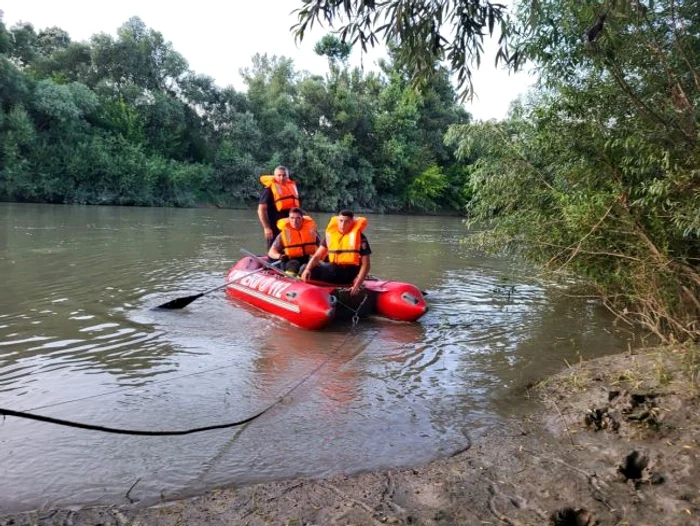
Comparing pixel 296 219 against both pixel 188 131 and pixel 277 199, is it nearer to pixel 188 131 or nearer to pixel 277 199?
pixel 277 199

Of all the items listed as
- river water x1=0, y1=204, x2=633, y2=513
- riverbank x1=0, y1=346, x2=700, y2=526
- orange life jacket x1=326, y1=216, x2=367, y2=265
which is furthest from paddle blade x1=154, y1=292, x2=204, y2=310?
riverbank x1=0, y1=346, x2=700, y2=526

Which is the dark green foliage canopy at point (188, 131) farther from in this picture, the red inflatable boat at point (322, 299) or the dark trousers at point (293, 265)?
the red inflatable boat at point (322, 299)

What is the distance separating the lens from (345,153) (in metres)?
33.5

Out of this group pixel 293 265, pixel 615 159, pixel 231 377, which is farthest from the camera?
pixel 293 265

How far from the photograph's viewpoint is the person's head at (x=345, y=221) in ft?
22.3

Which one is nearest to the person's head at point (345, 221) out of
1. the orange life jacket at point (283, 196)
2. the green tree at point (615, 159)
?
the green tree at point (615, 159)

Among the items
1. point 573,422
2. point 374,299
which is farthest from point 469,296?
point 573,422

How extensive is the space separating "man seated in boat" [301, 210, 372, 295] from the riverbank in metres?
3.53

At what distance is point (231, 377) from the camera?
4.65m

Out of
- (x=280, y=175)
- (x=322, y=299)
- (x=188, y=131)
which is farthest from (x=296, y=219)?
(x=188, y=131)

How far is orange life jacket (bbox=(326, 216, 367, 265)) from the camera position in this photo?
22.7ft

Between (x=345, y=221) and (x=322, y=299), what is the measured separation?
1066 mm

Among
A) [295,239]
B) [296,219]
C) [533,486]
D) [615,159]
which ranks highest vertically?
[615,159]

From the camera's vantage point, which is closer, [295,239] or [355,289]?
[355,289]
